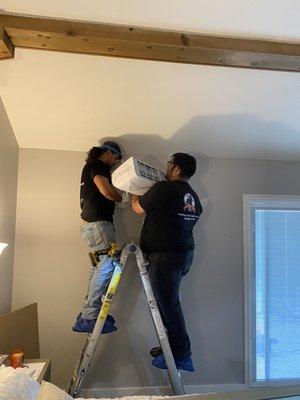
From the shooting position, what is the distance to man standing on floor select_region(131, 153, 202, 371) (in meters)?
2.40

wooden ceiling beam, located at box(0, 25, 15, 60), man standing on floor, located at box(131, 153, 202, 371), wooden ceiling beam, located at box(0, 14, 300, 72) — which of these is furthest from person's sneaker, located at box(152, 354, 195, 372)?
wooden ceiling beam, located at box(0, 25, 15, 60)

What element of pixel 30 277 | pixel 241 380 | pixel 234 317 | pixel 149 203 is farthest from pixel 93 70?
pixel 241 380

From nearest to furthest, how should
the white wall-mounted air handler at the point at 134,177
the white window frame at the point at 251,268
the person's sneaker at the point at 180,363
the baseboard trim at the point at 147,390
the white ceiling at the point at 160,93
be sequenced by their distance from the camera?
the white ceiling at the point at 160,93 → the white wall-mounted air handler at the point at 134,177 → the person's sneaker at the point at 180,363 → the baseboard trim at the point at 147,390 → the white window frame at the point at 251,268

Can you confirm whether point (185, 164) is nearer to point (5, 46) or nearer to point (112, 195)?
point (112, 195)

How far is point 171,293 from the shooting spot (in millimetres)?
2457

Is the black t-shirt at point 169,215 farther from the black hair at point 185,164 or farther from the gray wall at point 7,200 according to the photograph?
the gray wall at point 7,200

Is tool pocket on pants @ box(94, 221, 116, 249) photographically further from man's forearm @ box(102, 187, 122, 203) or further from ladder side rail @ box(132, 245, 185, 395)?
ladder side rail @ box(132, 245, 185, 395)

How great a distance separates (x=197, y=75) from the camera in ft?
7.41

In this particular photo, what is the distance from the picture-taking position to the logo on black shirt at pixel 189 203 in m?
2.47

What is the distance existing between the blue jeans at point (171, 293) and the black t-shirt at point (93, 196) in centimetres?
54

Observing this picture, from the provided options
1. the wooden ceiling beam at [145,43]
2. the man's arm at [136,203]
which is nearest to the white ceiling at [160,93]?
the wooden ceiling beam at [145,43]

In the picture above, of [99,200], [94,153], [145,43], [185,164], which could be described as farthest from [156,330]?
[145,43]

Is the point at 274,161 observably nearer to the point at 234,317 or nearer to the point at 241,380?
the point at 234,317

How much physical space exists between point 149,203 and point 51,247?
102cm
